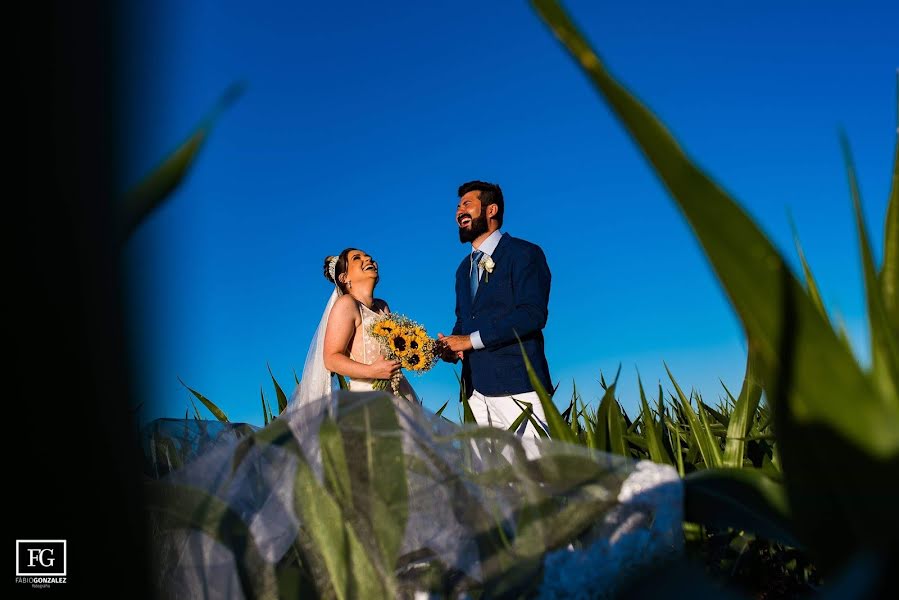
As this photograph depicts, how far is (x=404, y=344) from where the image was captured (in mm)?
3254

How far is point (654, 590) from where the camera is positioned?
0.30 meters

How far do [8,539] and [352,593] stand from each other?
0.84 ft

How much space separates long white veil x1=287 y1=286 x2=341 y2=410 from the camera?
3724 millimetres

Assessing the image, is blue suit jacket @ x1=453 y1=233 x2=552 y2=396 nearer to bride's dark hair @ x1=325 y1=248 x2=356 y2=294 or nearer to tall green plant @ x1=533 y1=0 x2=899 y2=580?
bride's dark hair @ x1=325 y1=248 x2=356 y2=294

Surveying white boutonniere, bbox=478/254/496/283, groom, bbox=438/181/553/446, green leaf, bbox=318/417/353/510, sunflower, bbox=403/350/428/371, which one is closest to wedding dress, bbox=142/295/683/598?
green leaf, bbox=318/417/353/510

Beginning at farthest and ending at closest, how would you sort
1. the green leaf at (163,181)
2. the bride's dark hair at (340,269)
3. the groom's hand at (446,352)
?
the bride's dark hair at (340,269) < the groom's hand at (446,352) < the green leaf at (163,181)

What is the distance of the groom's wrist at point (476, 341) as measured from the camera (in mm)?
3187

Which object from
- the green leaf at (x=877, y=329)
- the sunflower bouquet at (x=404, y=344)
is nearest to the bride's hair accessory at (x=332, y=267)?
the sunflower bouquet at (x=404, y=344)

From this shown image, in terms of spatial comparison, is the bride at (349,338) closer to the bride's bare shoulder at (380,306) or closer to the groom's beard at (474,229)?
the bride's bare shoulder at (380,306)

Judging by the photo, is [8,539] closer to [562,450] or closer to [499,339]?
[562,450]

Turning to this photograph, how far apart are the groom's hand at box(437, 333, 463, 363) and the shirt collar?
0.46 meters

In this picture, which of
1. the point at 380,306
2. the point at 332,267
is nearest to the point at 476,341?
the point at 380,306

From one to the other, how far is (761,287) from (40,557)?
0.92 ft

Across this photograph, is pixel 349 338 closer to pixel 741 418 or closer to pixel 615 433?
pixel 615 433
